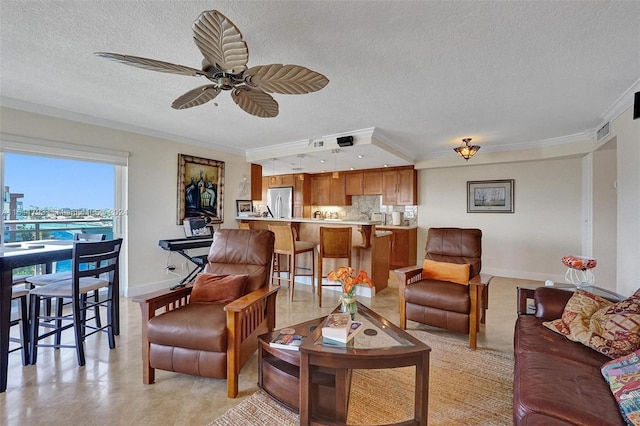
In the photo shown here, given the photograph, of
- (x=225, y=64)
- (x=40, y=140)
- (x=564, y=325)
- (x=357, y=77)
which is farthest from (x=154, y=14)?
(x=564, y=325)

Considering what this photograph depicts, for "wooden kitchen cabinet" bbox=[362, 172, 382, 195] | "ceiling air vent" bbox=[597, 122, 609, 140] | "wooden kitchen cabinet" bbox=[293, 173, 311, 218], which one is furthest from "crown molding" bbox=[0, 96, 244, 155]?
"ceiling air vent" bbox=[597, 122, 609, 140]

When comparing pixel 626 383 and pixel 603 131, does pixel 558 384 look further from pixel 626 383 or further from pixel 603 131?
pixel 603 131

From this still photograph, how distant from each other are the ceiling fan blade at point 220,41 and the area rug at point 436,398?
80.2 inches

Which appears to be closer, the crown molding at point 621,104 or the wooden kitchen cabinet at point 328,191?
the crown molding at point 621,104

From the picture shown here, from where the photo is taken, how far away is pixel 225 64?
1.67 m

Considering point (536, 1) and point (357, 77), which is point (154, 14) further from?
point (536, 1)

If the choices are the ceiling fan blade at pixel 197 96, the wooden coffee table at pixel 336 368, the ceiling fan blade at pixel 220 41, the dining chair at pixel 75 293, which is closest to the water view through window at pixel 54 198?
the dining chair at pixel 75 293

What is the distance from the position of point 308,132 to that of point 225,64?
263cm

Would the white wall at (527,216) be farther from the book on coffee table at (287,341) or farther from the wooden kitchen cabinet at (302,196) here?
the book on coffee table at (287,341)

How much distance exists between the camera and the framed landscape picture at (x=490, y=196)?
525 centimetres

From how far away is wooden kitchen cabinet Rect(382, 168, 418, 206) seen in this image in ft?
19.8

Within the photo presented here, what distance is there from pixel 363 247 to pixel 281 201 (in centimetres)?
395

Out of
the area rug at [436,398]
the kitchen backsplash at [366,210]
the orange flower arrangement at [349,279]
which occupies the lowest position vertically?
the area rug at [436,398]

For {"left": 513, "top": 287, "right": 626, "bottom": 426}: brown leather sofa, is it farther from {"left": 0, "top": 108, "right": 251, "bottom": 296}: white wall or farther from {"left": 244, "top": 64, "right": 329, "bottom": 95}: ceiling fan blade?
{"left": 0, "top": 108, "right": 251, "bottom": 296}: white wall
